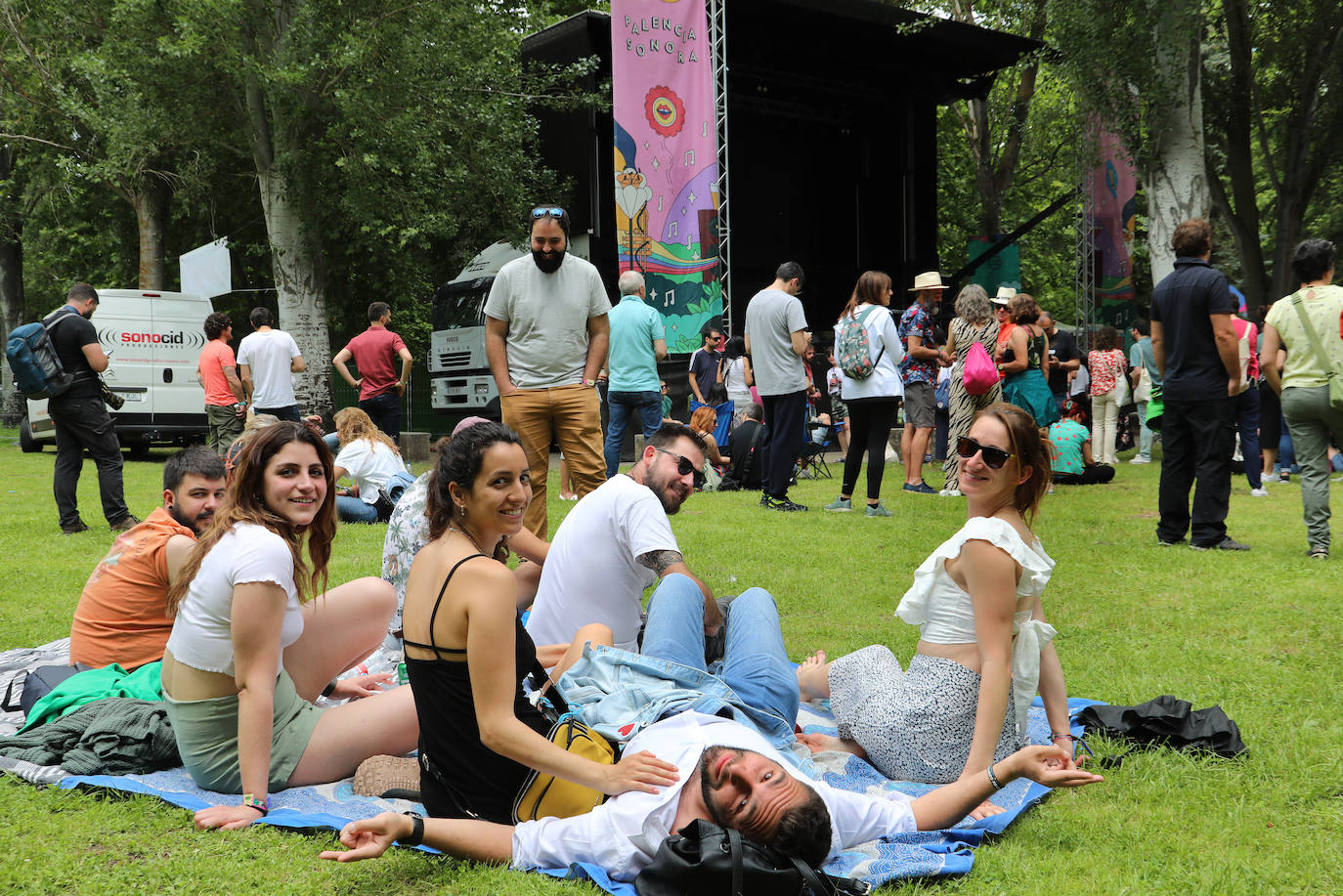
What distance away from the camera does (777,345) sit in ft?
30.2

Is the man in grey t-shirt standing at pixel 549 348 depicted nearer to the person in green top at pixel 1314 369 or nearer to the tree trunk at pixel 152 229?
the person in green top at pixel 1314 369

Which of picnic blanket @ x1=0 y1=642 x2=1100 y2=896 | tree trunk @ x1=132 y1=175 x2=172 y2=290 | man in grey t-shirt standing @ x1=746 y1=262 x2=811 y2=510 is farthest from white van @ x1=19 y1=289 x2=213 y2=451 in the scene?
picnic blanket @ x1=0 y1=642 x2=1100 y2=896

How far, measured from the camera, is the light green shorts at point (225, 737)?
332 centimetres

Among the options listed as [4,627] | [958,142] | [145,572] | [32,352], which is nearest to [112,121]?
[32,352]

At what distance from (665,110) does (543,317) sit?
8.40 m

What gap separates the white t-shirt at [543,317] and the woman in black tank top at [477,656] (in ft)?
11.2

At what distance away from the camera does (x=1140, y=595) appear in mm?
6074

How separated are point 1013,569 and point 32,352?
7.94 m

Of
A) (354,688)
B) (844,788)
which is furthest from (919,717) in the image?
(354,688)

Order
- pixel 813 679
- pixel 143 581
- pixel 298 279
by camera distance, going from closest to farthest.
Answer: pixel 143 581 < pixel 813 679 < pixel 298 279

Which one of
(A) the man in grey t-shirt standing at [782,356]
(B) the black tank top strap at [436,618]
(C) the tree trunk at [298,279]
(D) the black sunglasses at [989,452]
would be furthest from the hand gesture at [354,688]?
(C) the tree trunk at [298,279]

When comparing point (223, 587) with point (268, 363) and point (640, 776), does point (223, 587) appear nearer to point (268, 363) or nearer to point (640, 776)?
point (640, 776)

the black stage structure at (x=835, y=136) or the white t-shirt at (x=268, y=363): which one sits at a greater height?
the black stage structure at (x=835, y=136)

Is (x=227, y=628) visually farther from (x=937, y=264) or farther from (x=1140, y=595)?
(x=937, y=264)
